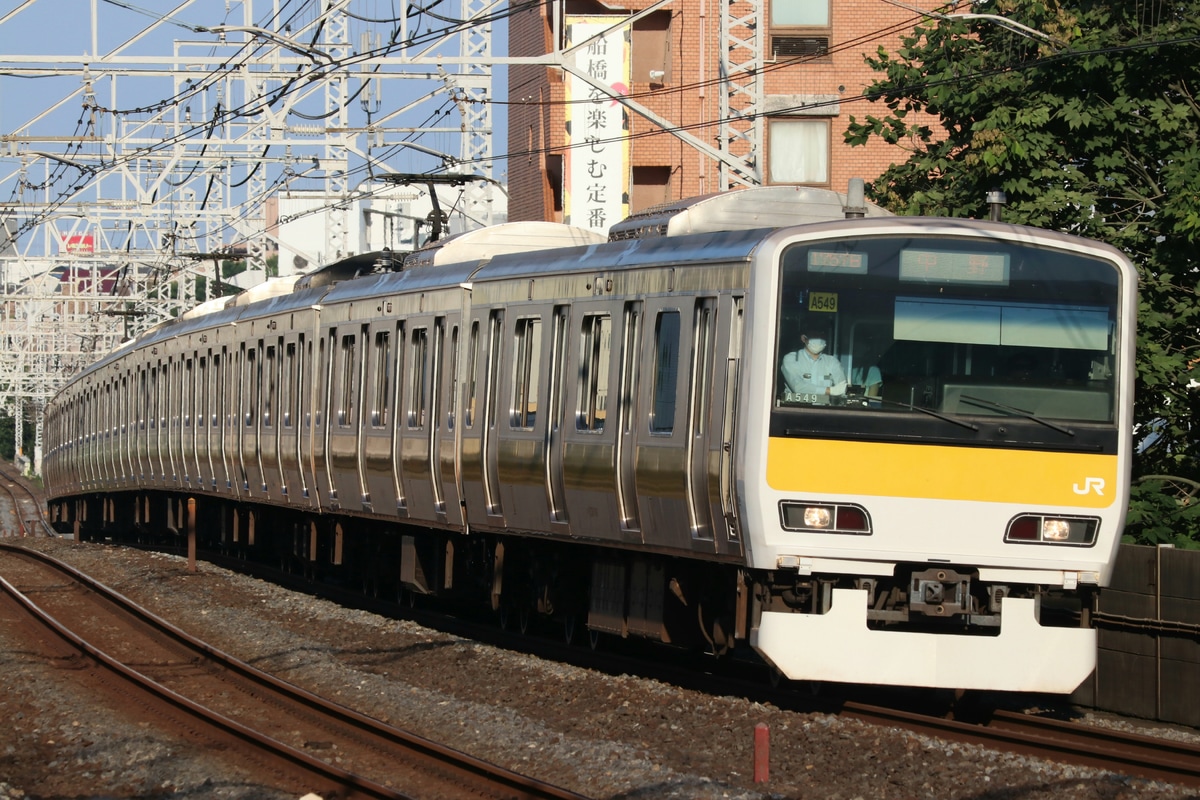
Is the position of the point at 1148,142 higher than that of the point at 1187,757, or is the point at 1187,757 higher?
the point at 1148,142

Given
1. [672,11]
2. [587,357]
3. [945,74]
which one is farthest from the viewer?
[672,11]

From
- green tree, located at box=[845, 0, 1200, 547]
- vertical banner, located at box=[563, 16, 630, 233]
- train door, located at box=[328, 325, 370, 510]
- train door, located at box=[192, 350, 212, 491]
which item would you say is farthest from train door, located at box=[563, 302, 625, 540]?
vertical banner, located at box=[563, 16, 630, 233]

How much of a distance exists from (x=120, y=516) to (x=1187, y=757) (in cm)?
2620

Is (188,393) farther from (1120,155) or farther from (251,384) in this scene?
(1120,155)

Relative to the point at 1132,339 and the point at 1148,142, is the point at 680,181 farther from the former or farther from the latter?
the point at 1132,339

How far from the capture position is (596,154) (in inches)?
1223

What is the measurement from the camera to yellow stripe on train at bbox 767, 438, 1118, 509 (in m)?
9.98

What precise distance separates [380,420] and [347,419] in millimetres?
934

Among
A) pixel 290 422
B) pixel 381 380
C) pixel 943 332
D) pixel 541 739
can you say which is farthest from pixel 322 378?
pixel 943 332

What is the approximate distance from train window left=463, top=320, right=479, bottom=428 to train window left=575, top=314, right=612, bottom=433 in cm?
179

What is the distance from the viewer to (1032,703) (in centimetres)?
1149

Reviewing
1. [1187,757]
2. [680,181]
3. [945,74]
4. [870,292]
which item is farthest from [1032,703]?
[680,181]

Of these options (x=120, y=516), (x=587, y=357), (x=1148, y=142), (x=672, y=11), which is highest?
(x=672, y=11)

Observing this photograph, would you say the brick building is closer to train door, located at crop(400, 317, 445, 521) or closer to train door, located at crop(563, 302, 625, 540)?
train door, located at crop(400, 317, 445, 521)
